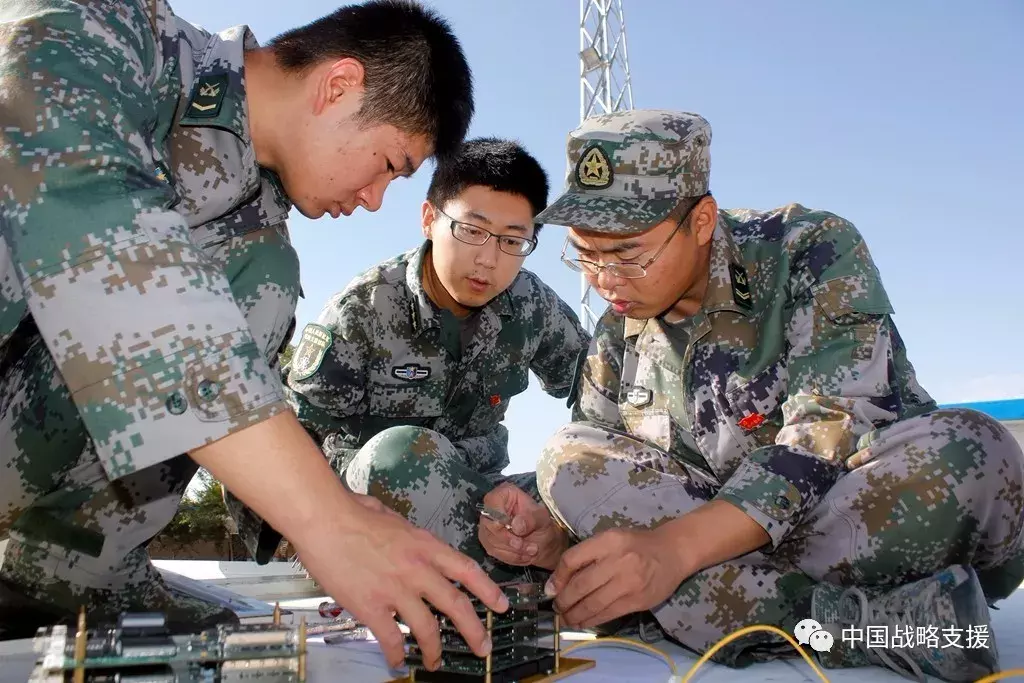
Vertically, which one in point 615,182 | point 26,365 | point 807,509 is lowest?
point 807,509

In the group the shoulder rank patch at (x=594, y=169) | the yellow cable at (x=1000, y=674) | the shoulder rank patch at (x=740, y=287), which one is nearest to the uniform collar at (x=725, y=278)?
the shoulder rank patch at (x=740, y=287)

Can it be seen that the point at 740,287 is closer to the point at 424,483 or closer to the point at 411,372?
the point at 424,483

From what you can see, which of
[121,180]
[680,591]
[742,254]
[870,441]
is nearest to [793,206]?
[742,254]

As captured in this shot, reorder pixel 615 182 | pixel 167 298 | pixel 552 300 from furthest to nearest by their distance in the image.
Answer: pixel 552 300 < pixel 615 182 < pixel 167 298

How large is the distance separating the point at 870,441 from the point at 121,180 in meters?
2.01

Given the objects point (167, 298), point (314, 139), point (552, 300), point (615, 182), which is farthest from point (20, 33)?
point (552, 300)

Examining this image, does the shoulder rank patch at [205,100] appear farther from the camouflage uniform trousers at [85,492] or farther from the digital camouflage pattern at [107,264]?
the camouflage uniform trousers at [85,492]

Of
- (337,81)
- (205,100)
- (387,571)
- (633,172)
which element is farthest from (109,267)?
(633,172)

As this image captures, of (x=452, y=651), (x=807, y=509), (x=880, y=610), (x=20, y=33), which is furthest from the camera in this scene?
(x=807, y=509)

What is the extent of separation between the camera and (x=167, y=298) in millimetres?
1406

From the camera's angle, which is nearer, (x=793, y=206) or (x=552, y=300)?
(x=793, y=206)

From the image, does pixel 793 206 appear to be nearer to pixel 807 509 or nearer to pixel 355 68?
pixel 807 509

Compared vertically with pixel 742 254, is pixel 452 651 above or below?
below

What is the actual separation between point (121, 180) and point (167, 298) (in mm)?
258
